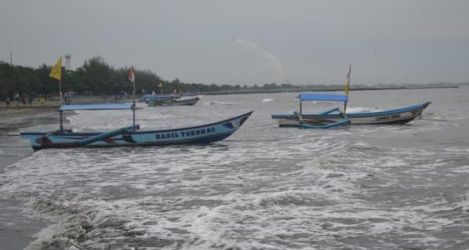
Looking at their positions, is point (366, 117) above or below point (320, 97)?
below

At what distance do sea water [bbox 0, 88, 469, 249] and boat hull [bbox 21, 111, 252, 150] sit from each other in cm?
60

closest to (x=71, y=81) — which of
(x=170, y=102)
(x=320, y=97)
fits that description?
(x=170, y=102)

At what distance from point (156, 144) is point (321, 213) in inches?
494

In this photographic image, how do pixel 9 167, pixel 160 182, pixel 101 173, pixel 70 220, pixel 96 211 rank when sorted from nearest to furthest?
pixel 70 220, pixel 96 211, pixel 160 182, pixel 101 173, pixel 9 167

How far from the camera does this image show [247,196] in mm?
10891

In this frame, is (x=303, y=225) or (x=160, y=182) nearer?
(x=303, y=225)

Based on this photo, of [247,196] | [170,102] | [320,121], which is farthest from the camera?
[170,102]

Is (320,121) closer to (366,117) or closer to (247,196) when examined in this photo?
(366,117)

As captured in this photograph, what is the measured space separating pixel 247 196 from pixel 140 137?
34.8ft

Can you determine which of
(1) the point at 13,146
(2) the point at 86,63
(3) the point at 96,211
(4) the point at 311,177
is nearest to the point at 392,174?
(4) the point at 311,177

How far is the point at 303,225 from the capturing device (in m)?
8.45

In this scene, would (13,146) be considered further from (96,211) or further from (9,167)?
(96,211)

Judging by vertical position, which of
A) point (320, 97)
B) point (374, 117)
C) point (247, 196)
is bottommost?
point (247, 196)

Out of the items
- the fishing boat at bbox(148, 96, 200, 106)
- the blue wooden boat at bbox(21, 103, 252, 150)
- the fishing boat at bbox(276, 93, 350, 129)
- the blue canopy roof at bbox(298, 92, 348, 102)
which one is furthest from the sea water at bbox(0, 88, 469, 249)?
the fishing boat at bbox(148, 96, 200, 106)
